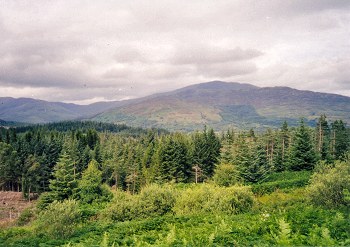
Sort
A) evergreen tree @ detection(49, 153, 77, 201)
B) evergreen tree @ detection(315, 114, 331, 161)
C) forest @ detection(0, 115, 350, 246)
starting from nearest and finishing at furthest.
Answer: forest @ detection(0, 115, 350, 246) → evergreen tree @ detection(49, 153, 77, 201) → evergreen tree @ detection(315, 114, 331, 161)

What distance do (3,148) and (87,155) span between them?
25164 mm

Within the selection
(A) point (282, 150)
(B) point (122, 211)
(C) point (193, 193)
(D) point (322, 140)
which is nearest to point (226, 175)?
(C) point (193, 193)

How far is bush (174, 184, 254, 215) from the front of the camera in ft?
90.7

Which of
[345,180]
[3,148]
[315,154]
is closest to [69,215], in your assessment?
[345,180]

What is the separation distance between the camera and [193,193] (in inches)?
1209

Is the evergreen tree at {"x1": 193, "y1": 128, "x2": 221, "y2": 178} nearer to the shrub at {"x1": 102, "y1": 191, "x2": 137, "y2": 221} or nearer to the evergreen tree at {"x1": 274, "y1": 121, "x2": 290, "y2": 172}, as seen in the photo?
the evergreen tree at {"x1": 274, "y1": 121, "x2": 290, "y2": 172}

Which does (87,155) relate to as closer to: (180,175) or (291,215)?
(180,175)

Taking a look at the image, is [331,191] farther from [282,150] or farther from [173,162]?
[282,150]

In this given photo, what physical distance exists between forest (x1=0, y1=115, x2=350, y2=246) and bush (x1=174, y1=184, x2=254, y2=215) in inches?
4.0

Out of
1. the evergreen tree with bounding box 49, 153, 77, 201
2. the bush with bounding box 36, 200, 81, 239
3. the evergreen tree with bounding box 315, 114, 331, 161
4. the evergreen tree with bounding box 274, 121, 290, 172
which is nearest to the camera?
the bush with bounding box 36, 200, 81, 239

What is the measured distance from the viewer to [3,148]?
9112cm

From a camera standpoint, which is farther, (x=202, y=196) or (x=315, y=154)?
(x=315, y=154)

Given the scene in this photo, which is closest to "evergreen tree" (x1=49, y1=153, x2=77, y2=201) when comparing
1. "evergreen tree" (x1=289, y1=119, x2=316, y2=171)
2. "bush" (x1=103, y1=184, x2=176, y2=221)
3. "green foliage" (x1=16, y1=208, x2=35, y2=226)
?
"green foliage" (x1=16, y1=208, x2=35, y2=226)

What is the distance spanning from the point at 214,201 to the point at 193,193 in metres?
3.03
